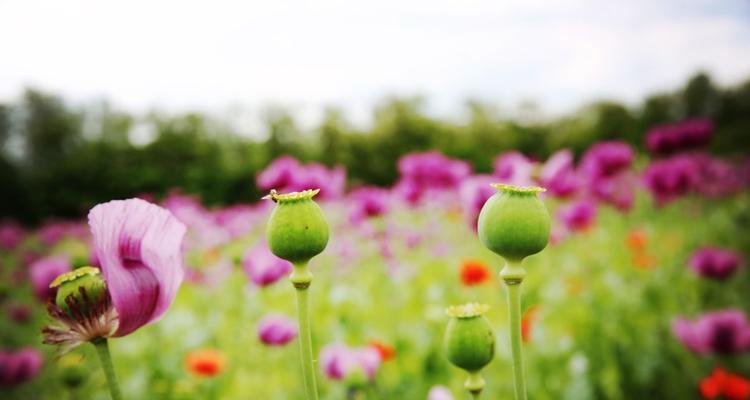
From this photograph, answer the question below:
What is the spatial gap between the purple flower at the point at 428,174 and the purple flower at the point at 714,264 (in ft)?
3.62

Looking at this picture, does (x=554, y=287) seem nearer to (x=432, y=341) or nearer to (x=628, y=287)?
(x=628, y=287)

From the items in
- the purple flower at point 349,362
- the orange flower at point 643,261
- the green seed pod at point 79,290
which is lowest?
the orange flower at point 643,261

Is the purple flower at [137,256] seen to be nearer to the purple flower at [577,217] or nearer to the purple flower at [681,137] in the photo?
the purple flower at [577,217]

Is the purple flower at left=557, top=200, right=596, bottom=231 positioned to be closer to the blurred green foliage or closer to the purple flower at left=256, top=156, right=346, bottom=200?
the purple flower at left=256, top=156, right=346, bottom=200

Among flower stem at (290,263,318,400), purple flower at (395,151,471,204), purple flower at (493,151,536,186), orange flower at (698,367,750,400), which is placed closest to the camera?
flower stem at (290,263,318,400)

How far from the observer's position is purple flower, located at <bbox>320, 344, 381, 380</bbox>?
53.1 inches

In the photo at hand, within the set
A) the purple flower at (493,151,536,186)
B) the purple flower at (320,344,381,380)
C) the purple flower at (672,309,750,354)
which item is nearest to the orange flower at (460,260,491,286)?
the purple flower at (493,151,536,186)

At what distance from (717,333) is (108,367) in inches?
90.3

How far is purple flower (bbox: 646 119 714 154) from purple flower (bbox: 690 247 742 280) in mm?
763

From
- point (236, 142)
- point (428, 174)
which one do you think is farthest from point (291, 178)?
point (236, 142)

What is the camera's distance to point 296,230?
36 cm

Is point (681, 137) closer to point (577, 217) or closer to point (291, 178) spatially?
point (577, 217)

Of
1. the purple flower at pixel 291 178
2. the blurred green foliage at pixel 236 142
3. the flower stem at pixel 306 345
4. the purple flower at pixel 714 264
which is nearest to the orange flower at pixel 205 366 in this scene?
the purple flower at pixel 291 178

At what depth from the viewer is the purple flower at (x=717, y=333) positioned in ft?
6.86
